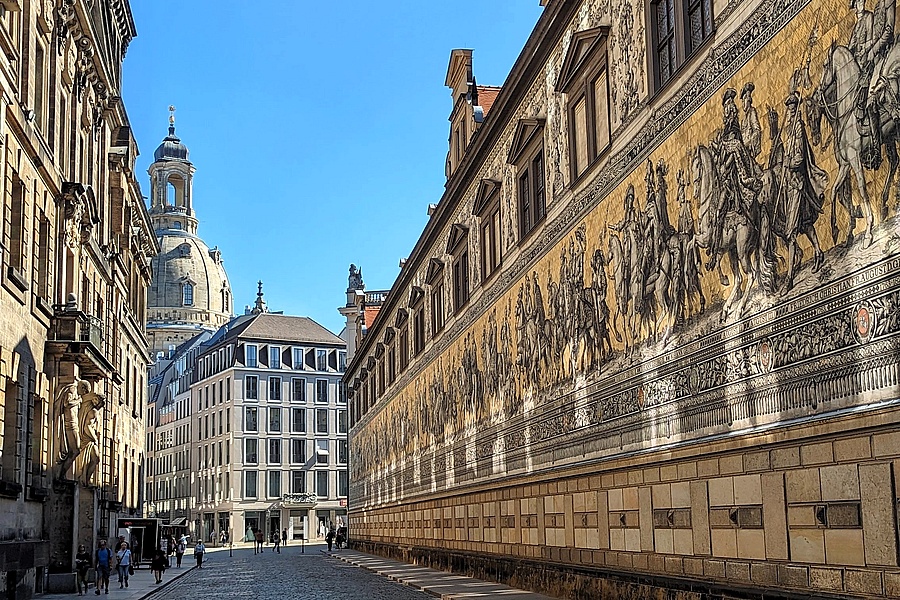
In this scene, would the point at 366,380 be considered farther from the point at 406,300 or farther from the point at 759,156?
the point at 759,156

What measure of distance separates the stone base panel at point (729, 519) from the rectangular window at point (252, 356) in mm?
73557

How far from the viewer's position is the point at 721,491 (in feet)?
45.9

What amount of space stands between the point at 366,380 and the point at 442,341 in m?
29.4

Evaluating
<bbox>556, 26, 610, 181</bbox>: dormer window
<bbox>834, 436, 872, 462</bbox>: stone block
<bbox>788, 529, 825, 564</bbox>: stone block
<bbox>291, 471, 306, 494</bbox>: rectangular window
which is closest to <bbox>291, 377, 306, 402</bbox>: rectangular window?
<bbox>291, 471, 306, 494</bbox>: rectangular window

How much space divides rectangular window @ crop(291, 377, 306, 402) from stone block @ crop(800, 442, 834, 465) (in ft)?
291

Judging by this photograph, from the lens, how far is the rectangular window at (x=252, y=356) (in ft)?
317

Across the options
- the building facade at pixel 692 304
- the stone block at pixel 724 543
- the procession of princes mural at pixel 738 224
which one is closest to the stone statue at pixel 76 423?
the building facade at pixel 692 304

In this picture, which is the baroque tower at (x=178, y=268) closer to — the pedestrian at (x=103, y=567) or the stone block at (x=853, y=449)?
the pedestrian at (x=103, y=567)

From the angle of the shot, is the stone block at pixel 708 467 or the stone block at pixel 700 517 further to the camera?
the stone block at pixel 700 517

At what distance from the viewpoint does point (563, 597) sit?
21125mm

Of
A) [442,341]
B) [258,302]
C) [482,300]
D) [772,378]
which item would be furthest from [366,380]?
[258,302]

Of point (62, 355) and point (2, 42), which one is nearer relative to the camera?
point (2, 42)

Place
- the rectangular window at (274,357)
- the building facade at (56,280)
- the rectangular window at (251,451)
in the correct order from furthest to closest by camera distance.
A: the rectangular window at (274,357) → the rectangular window at (251,451) → the building facade at (56,280)

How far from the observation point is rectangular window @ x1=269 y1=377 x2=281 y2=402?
97.2 metres
